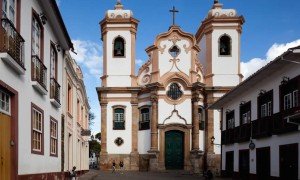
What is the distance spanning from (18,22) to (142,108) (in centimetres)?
2991

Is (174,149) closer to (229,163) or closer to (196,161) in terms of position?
(196,161)

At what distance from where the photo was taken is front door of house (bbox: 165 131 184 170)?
3831 centimetres

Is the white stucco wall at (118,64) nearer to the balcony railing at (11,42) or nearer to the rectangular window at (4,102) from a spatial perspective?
the balcony railing at (11,42)

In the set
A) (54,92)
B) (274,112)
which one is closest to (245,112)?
(274,112)

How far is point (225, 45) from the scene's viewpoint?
40.2 m

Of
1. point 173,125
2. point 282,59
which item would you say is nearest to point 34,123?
point 282,59

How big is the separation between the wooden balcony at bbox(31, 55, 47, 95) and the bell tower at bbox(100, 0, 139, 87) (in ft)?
88.1

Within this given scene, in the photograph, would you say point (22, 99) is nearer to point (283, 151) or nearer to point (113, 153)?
point (283, 151)

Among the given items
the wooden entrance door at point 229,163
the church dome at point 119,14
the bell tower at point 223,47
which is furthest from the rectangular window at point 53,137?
the church dome at point 119,14

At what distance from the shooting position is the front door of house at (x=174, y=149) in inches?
1508

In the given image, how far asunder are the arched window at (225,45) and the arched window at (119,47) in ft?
27.9

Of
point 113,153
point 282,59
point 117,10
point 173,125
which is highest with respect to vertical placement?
point 117,10

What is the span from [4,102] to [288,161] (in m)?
12.8

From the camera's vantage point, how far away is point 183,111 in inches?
1521
